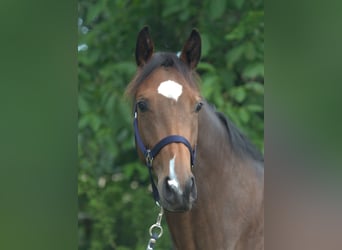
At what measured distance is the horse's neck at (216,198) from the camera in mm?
2338

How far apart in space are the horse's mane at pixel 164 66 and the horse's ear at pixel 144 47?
80mm

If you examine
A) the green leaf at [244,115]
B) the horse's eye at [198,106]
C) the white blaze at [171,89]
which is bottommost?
the green leaf at [244,115]

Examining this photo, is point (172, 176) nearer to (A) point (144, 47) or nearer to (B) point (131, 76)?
(A) point (144, 47)

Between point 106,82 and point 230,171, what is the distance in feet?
7.73

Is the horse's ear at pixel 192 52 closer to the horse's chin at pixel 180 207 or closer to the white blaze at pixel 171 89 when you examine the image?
the white blaze at pixel 171 89

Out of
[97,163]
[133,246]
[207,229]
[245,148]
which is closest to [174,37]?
[97,163]

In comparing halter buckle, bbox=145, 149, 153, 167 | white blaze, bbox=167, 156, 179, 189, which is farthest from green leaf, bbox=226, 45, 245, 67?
white blaze, bbox=167, 156, 179, 189

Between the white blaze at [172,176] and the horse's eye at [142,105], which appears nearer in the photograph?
the white blaze at [172,176]

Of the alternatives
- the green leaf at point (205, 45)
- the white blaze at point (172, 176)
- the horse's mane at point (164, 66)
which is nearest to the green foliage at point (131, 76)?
the green leaf at point (205, 45)

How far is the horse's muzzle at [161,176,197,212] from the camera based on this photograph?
78.8 inches

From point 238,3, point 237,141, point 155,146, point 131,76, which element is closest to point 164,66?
point 155,146

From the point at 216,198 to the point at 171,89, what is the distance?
518 mm

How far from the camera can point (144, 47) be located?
96.4 inches

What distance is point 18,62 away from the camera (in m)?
0.79
